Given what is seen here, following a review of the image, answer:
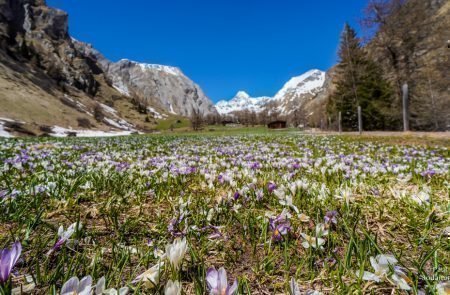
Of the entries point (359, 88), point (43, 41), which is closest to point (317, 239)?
point (359, 88)

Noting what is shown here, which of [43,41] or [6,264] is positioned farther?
[43,41]

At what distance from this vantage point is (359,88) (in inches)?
1442

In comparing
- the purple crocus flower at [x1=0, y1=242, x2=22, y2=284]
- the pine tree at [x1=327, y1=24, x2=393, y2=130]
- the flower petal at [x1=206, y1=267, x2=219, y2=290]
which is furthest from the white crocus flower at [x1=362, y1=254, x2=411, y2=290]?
the pine tree at [x1=327, y1=24, x2=393, y2=130]

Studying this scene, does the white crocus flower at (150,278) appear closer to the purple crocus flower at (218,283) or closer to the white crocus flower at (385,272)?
the purple crocus flower at (218,283)

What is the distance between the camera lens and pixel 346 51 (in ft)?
131

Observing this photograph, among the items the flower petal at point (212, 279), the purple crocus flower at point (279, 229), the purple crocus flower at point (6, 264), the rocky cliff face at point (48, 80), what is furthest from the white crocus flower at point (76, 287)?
the rocky cliff face at point (48, 80)

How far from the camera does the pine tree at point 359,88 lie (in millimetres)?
33188

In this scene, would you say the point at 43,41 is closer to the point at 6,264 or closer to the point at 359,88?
the point at 359,88

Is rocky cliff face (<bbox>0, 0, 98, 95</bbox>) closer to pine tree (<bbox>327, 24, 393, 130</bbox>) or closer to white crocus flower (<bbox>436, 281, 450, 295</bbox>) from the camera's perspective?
pine tree (<bbox>327, 24, 393, 130</bbox>)

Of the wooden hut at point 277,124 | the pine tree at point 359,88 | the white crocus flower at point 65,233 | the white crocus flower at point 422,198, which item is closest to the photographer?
the white crocus flower at point 65,233

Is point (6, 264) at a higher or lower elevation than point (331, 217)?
higher

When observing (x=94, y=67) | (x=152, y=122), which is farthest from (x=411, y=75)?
(x=94, y=67)

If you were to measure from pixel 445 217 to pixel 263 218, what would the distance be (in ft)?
4.95

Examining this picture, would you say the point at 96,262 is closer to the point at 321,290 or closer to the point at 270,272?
the point at 270,272
